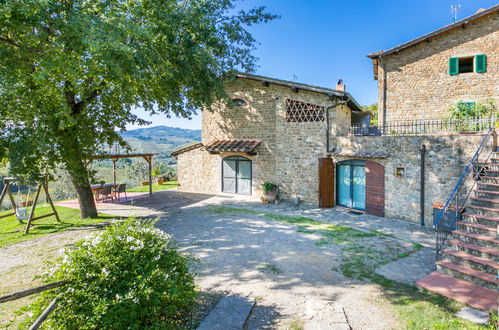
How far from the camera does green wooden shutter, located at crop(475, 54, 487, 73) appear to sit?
1290 centimetres

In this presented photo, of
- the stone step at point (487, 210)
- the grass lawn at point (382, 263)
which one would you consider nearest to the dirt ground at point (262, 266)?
the grass lawn at point (382, 263)

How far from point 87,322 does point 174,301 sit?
1.13 m

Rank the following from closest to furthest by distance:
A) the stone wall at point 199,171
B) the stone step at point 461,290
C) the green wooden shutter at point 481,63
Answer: the stone step at point 461,290 → the green wooden shutter at point 481,63 → the stone wall at point 199,171

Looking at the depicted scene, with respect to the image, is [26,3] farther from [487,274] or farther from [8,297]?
[487,274]

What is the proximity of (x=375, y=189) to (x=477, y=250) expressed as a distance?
5495 mm

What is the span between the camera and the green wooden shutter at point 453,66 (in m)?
13.4

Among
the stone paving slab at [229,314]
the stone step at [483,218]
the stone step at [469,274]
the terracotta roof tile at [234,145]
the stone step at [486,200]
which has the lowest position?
the stone paving slab at [229,314]

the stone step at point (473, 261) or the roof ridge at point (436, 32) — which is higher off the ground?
the roof ridge at point (436, 32)

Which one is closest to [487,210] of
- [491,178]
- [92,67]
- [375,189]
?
[491,178]

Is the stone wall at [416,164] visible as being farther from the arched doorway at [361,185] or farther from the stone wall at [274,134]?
the stone wall at [274,134]

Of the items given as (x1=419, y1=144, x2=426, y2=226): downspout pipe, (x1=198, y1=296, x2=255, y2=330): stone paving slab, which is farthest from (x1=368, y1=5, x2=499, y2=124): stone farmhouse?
(x1=198, y1=296, x2=255, y2=330): stone paving slab

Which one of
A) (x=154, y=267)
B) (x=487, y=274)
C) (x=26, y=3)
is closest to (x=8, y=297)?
(x=154, y=267)

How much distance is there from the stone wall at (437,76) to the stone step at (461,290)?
11084mm

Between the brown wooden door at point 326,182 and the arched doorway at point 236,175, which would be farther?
the arched doorway at point 236,175
